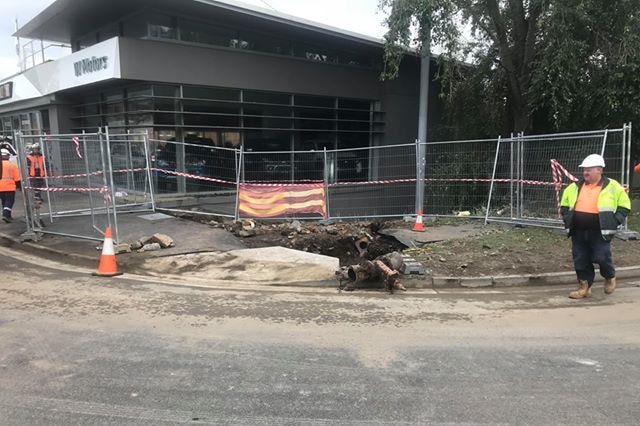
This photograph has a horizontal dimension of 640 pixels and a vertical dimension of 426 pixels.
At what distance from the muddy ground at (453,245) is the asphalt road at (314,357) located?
3.75 feet

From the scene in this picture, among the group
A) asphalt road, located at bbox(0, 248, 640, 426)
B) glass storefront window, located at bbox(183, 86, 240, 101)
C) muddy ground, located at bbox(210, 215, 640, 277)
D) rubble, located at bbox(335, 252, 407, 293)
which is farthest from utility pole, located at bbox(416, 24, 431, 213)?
glass storefront window, located at bbox(183, 86, 240, 101)

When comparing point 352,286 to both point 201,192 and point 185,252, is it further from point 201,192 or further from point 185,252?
point 201,192

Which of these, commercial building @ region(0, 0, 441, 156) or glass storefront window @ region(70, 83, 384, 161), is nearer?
commercial building @ region(0, 0, 441, 156)

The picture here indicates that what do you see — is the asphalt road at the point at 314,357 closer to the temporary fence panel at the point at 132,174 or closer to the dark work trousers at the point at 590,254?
the dark work trousers at the point at 590,254

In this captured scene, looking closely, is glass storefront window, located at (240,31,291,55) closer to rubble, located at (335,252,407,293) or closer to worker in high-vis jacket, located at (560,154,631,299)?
rubble, located at (335,252,407,293)

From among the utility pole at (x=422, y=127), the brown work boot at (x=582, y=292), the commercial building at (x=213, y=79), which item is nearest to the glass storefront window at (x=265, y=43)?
the commercial building at (x=213, y=79)

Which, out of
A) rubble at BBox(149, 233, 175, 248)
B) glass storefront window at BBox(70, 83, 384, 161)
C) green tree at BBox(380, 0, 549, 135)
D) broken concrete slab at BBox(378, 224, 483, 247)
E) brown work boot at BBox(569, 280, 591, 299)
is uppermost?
green tree at BBox(380, 0, 549, 135)

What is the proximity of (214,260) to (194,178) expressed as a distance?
5835 mm

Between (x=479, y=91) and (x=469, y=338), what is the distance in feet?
46.9

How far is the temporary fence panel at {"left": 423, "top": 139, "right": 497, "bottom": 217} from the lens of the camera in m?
13.1

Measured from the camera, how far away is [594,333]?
221 inches

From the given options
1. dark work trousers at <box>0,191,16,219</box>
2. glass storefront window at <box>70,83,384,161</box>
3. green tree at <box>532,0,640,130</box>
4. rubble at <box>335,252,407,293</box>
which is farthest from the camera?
glass storefront window at <box>70,83,384,161</box>

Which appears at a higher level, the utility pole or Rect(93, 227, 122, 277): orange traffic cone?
the utility pole

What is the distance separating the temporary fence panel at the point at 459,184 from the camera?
1305cm
